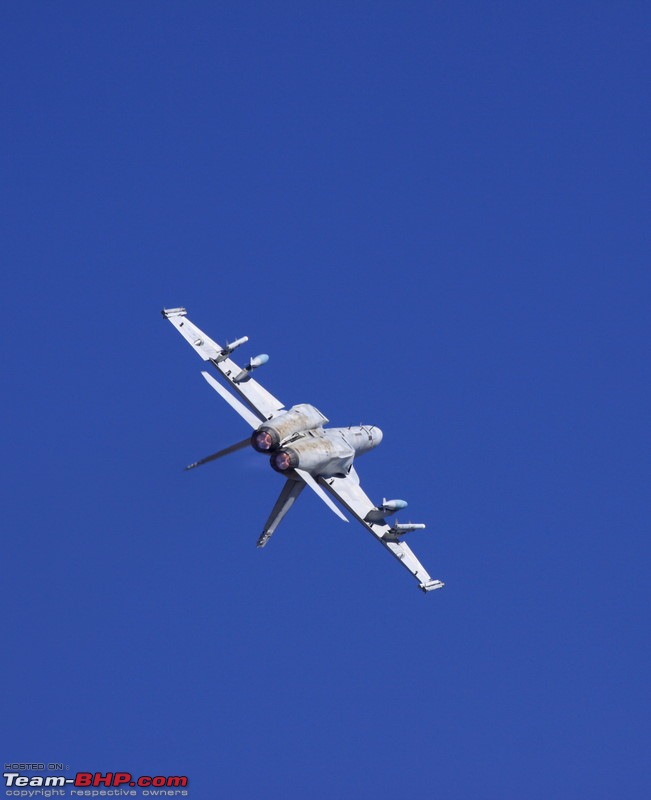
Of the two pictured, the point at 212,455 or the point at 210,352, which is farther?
the point at 210,352

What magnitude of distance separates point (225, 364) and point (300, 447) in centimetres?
852

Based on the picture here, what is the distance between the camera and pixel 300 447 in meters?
93.3

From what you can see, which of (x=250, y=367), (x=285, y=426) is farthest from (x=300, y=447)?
(x=250, y=367)

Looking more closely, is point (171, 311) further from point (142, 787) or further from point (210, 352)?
point (142, 787)

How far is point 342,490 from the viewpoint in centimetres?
9738

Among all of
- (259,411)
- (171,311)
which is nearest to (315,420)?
(259,411)

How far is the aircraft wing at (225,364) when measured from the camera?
9874cm

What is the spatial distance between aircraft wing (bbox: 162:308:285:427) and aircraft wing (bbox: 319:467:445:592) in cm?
415

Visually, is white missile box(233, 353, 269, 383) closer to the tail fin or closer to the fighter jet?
the fighter jet

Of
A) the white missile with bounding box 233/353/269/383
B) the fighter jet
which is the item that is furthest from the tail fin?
the white missile with bounding box 233/353/269/383

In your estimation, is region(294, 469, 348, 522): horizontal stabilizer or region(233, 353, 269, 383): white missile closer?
region(294, 469, 348, 522): horizontal stabilizer

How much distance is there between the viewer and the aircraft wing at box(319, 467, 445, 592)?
319 feet

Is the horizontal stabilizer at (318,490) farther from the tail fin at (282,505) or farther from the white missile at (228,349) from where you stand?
the white missile at (228,349)

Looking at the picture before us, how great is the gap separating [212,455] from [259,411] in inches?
246
